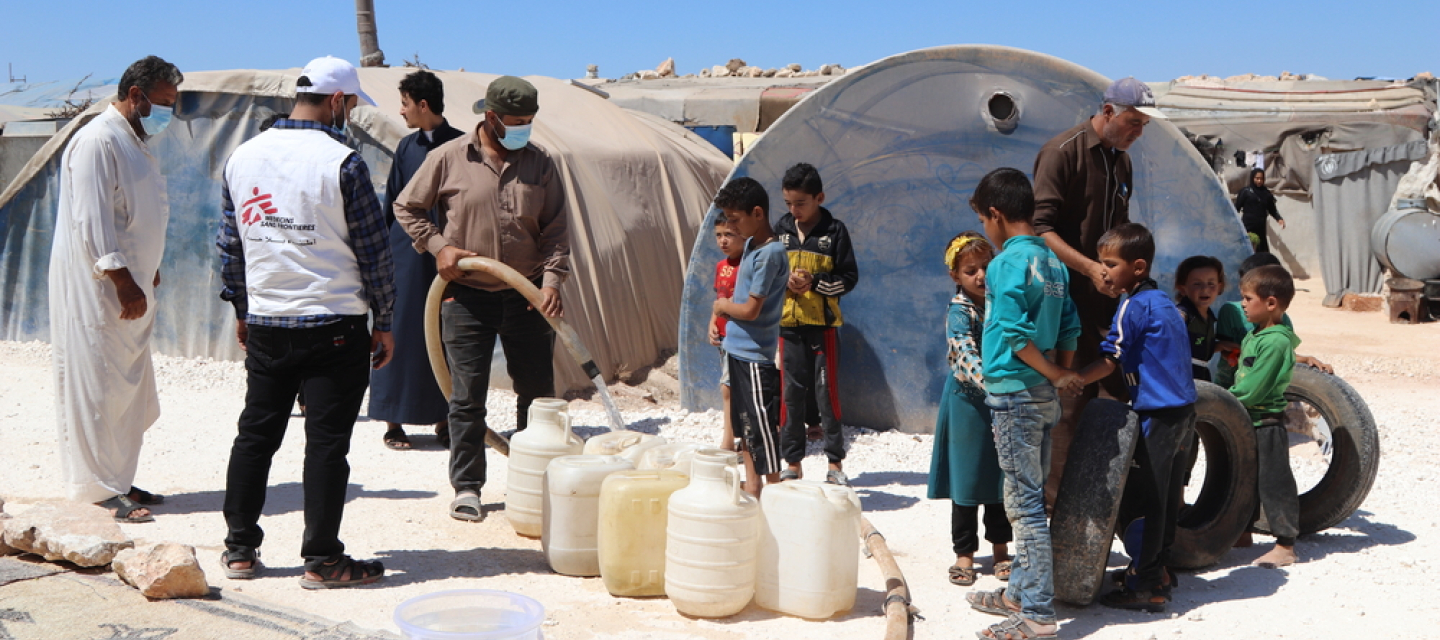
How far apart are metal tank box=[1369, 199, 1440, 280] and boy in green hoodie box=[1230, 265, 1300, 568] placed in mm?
9364

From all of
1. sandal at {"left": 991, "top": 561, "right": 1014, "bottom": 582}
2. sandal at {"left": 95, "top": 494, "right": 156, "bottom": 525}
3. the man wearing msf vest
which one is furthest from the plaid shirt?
sandal at {"left": 991, "top": 561, "right": 1014, "bottom": 582}

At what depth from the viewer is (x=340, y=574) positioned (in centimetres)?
393

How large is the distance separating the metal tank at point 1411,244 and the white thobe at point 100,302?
12597mm

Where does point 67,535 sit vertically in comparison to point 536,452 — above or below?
below

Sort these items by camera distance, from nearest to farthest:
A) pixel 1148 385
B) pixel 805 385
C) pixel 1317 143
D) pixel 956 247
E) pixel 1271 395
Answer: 1. pixel 1148 385
2. pixel 956 247
3. pixel 1271 395
4. pixel 805 385
5. pixel 1317 143

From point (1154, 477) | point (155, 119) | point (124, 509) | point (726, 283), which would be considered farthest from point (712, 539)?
point (155, 119)

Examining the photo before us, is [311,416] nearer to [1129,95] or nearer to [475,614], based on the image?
[475,614]

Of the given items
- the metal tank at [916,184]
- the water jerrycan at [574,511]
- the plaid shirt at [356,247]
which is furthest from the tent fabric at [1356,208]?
the plaid shirt at [356,247]

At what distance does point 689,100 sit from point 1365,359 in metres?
11.1

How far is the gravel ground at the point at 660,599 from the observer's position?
3.77 m

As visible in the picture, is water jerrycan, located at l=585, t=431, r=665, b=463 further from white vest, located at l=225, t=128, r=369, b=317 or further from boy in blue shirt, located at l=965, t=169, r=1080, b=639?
boy in blue shirt, located at l=965, t=169, r=1080, b=639

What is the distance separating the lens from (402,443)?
20.9ft

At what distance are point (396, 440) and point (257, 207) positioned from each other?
2809 mm

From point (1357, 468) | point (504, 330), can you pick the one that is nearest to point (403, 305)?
point (504, 330)
